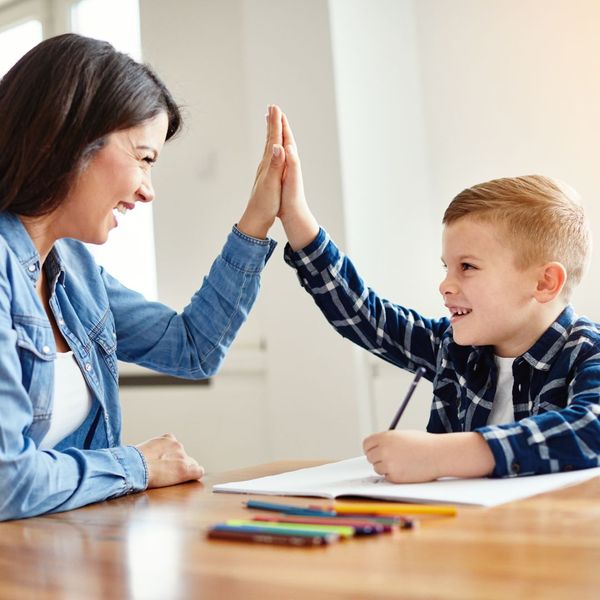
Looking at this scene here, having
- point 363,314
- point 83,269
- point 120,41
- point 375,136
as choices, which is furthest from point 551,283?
point 120,41

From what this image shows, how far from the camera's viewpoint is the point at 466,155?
96.3 inches

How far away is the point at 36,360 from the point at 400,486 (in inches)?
19.6

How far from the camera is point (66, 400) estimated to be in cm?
129

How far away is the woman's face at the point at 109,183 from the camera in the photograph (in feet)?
4.31

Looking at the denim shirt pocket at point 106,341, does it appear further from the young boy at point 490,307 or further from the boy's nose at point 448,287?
the boy's nose at point 448,287

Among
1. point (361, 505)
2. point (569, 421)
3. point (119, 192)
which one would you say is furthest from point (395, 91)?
point (361, 505)

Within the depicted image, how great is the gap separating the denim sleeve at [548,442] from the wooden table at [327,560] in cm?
11

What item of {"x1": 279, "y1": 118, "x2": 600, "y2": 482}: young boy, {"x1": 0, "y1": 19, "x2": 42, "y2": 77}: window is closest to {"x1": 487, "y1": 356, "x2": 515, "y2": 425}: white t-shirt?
{"x1": 279, "y1": 118, "x2": 600, "y2": 482}: young boy

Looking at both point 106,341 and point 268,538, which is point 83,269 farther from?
point 268,538

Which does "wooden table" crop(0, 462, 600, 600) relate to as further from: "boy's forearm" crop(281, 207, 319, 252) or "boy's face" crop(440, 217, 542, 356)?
"boy's forearm" crop(281, 207, 319, 252)

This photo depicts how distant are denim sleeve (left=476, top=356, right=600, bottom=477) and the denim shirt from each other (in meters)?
0.47

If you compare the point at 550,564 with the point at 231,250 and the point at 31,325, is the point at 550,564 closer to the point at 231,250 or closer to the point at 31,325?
the point at 31,325

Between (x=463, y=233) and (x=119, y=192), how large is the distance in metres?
0.54

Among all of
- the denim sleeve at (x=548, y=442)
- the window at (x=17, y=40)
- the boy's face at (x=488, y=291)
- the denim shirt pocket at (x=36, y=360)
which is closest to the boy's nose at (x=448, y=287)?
the boy's face at (x=488, y=291)
